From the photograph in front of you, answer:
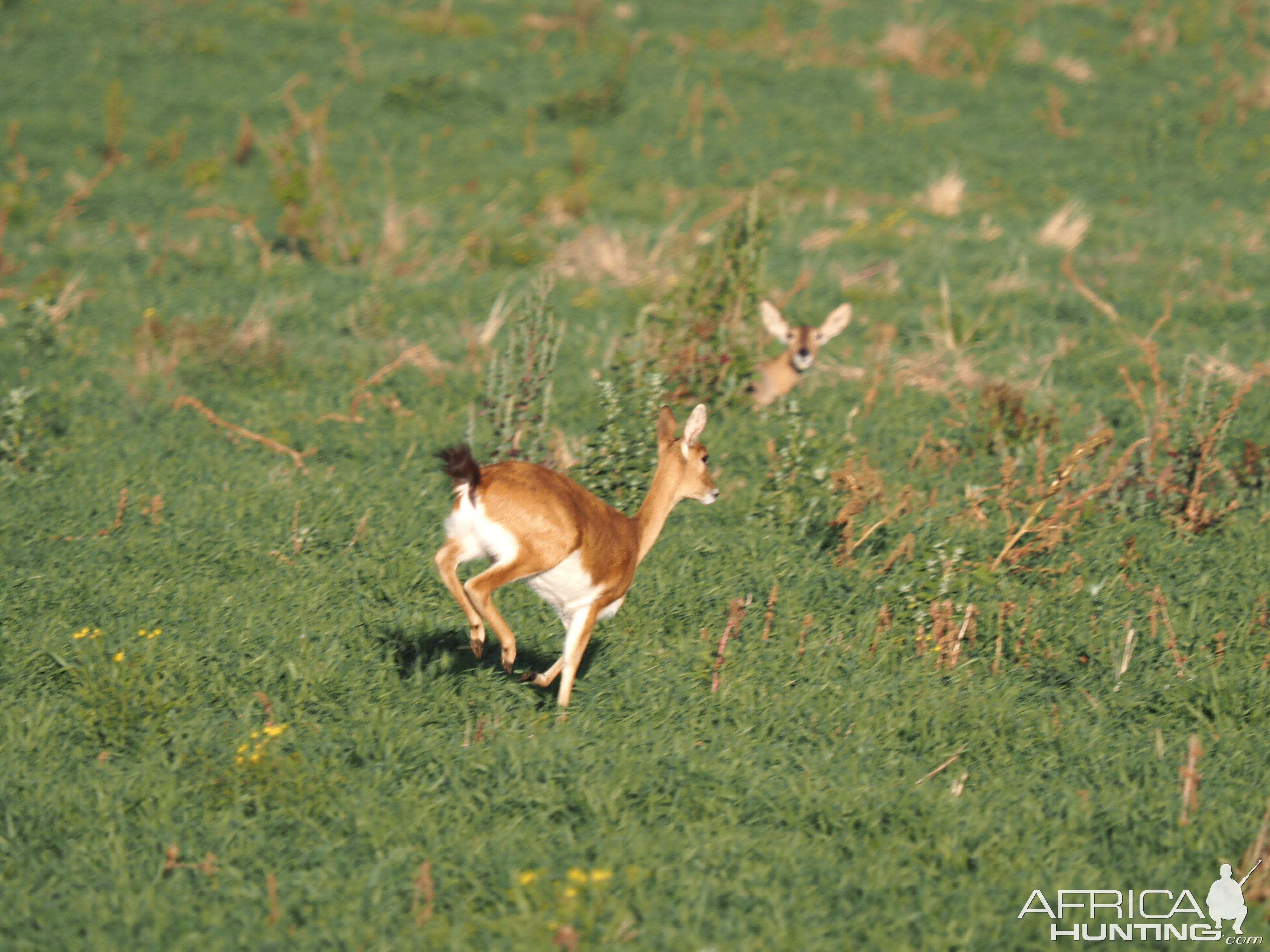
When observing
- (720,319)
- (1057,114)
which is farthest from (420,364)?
(1057,114)

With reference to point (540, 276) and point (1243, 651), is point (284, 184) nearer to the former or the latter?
point (540, 276)

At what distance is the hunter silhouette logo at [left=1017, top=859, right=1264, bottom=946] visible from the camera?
424 centimetres

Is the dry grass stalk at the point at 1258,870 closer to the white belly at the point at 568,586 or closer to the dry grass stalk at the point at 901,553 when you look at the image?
the dry grass stalk at the point at 901,553

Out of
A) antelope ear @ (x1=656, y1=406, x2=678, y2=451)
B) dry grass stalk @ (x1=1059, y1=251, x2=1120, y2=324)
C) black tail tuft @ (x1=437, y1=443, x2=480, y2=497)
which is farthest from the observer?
dry grass stalk @ (x1=1059, y1=251, x2=1120, y2=324)

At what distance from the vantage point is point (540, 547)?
5.04 meters

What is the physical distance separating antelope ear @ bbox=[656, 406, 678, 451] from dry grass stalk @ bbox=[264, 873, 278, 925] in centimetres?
271

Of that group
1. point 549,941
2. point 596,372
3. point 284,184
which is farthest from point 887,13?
point 549,941

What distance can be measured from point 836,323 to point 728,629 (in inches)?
212

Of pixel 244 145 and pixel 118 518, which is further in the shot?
pixel 244 145

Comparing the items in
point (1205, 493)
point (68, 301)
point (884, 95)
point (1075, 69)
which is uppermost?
point (1075, 69)

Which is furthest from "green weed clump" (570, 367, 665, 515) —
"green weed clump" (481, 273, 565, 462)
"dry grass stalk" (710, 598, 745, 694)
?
"dry grass stalk" (710, 598, 745, 694)

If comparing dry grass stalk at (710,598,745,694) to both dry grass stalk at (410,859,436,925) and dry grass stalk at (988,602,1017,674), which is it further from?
dry grass stalk at (410,859,436,925)

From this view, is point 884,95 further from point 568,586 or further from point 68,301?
point 568,586

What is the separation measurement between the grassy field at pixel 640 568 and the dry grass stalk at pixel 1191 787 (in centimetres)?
3
